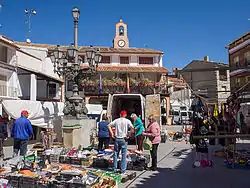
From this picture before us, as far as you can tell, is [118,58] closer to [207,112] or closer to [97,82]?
[97,82]

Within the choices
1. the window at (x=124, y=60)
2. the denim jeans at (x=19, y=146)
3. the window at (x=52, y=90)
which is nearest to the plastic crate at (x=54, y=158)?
the denim jeans at (x=19, y=146)

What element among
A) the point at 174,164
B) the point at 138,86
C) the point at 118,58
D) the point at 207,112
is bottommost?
the point at 174,164

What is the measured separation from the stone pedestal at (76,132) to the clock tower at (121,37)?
84.7 feet

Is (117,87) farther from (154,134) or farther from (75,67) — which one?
(154,134)

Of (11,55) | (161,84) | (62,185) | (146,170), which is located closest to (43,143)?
(146,170)

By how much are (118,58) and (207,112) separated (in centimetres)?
2429

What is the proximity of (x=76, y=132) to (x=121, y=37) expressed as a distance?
1098 inches

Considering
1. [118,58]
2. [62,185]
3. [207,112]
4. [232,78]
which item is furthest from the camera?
[118,58]

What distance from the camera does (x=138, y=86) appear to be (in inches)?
1192

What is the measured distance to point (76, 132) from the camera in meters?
9.70

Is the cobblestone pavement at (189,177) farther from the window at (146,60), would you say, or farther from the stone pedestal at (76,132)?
the window at (146,60)

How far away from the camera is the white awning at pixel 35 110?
11.1 m

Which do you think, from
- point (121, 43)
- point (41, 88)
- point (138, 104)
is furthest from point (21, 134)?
point (121, 43)

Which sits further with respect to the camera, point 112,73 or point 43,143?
point 112,73
